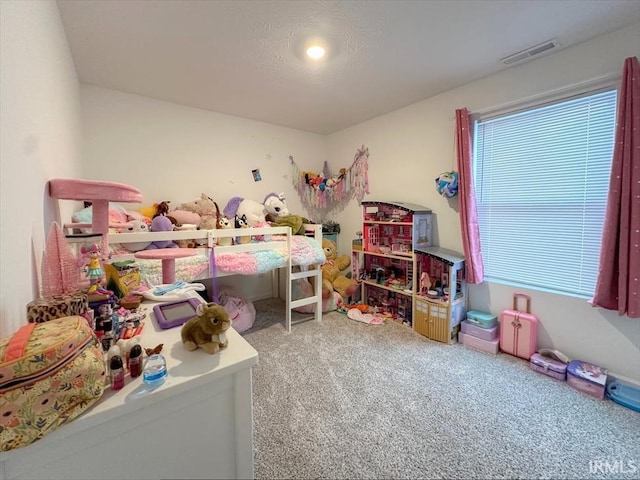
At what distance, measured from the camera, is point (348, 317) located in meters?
2.85

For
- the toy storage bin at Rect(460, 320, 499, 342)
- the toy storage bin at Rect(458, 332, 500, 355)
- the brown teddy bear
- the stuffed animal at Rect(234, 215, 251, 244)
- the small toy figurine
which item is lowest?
the toy storage bin at Rect(458, 332, 500, 355)

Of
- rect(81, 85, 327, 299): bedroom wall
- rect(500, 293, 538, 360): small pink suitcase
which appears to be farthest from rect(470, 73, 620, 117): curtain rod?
rect(81, 85, 327, 299): bedroom wall

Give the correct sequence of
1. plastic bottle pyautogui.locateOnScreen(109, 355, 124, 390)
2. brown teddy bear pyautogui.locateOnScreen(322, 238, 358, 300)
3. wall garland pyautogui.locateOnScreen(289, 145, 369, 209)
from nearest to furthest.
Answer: plastic bottle pyautogui.locateOnScreen(109, 355, 124, 390), brown teddy bear pyautogui.locateOnScreen(322, 238, 358, 300), wall garland pyautogui.locateOnScreen(289, 145, 369, 209)

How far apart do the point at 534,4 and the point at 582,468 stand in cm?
223

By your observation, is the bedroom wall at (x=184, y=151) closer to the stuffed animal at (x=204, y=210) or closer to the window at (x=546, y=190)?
the stuffed animal at (x=204, y=210)

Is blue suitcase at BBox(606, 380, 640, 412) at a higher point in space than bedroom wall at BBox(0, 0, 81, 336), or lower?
lower

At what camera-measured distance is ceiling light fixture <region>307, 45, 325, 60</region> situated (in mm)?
1810

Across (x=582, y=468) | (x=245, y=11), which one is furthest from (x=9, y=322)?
(x=582, y=468)

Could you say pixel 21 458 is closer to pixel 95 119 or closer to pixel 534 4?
pixel 534 4

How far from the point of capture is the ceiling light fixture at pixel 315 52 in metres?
1.81

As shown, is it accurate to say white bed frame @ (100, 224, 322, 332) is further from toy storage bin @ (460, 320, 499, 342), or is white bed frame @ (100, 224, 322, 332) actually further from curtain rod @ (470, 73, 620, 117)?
curtain rod @ (470, 73, 620, 117)

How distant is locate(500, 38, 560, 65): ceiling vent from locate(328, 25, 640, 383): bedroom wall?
0.09 m

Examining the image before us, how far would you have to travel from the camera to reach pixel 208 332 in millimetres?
725

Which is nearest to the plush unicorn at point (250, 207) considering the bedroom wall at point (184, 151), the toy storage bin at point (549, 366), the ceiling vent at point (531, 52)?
the bedroom wall at point (184, 151)
